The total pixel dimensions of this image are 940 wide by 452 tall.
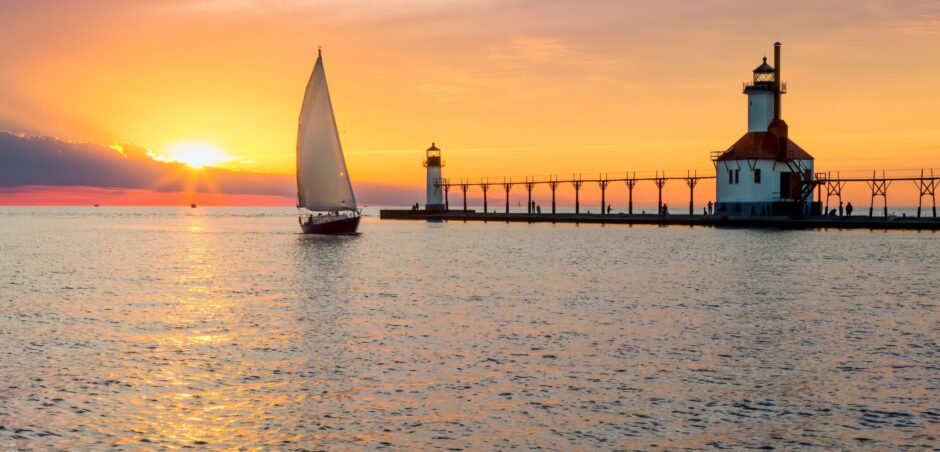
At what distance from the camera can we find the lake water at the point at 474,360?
15.9 metres

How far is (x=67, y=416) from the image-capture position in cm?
1688

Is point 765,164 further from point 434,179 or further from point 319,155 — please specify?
point 434,179

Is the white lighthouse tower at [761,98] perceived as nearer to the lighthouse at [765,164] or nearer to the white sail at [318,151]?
the lighthouse at [765,164]

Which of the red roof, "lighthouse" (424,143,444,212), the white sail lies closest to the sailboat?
the white sail

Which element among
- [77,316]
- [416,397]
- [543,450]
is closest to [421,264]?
[77,316]

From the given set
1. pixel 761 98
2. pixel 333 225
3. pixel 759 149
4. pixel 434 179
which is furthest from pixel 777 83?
pixel 434 179

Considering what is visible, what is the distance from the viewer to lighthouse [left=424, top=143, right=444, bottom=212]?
470 feet

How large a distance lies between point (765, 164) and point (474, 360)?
76510mm

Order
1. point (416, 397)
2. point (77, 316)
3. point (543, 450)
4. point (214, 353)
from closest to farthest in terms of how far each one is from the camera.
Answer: point (543, 450), point (416, 397), point (214, 353), point (77, 316)

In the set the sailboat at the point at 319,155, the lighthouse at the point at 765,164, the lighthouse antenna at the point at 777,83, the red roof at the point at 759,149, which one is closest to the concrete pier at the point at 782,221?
the lighthouse at the point at 765,164

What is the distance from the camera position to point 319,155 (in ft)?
268

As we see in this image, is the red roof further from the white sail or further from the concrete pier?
the white sail

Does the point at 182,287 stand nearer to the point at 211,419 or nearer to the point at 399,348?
the point at 399,348

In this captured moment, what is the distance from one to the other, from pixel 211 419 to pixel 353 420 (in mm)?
2642
